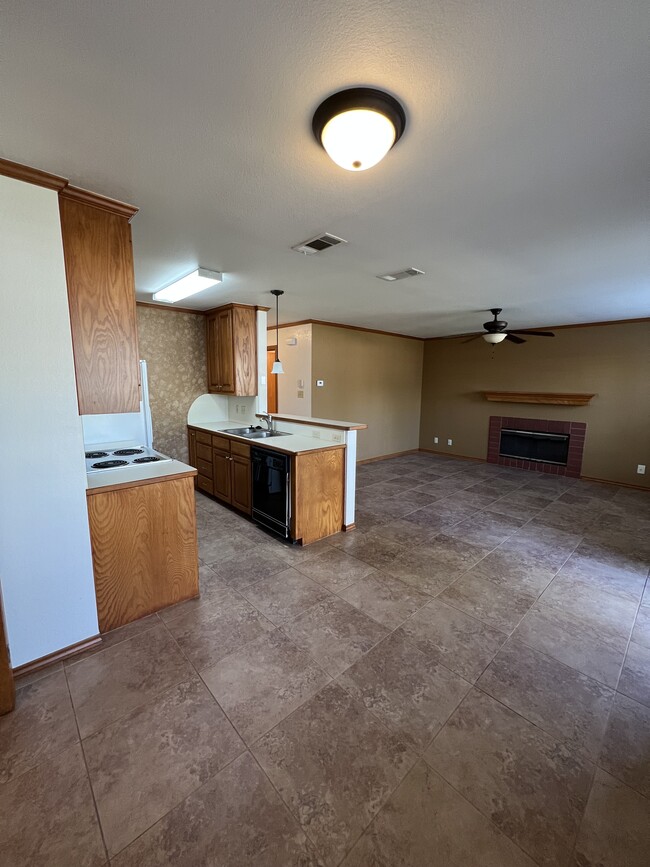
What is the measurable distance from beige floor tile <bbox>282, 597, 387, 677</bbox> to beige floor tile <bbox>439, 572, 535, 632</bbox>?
667mm

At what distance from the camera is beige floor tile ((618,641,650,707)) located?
174 cm

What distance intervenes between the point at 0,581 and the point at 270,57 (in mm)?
2362

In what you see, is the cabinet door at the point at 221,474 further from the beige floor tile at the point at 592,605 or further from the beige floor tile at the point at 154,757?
the beige floor tile at the point at 592,605

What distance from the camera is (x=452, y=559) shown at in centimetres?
304

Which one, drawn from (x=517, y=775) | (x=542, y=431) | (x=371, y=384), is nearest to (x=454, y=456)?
(x=542, y=431)

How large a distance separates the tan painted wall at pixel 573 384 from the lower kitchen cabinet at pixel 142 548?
235 inches

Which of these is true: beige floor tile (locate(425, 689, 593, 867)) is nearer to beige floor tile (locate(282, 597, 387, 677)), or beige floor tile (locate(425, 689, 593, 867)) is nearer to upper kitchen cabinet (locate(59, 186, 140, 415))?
beige floor tile (locate(282, 597, 387, 677))

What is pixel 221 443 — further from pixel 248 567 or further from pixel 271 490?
pixel 248 567

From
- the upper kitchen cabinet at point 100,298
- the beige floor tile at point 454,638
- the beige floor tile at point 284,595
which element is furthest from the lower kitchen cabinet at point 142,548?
the beige floor tile at point 454,638

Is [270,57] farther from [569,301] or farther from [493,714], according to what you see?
[569,301]

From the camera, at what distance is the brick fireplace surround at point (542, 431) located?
5727 mm

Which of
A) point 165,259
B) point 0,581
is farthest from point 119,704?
point 165,259

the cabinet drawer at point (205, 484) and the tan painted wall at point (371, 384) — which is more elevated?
the tan painted wall at point (371, 384)

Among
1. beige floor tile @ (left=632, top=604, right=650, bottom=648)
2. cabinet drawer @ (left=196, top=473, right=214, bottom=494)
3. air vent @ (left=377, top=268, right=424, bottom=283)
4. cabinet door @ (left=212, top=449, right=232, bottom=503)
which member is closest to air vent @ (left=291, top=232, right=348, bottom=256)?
air vent @ (left=377, top=268, right=424, bottom=283)
